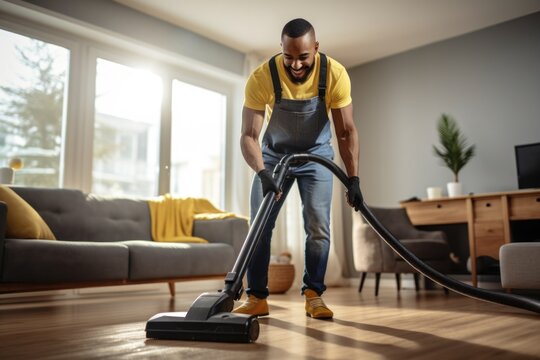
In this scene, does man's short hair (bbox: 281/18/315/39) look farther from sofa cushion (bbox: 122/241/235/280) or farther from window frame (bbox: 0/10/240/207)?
window frame (bbox: 0/10/240/207)

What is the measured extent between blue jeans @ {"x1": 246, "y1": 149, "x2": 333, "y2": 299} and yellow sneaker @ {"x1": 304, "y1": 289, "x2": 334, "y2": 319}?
22 mm

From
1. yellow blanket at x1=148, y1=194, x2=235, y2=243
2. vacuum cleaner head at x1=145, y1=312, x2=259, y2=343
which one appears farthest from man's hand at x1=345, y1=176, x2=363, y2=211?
yellow blanket at x1=148, y1=194, x2=235, y2=243

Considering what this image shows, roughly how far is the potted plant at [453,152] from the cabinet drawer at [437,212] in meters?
0.15

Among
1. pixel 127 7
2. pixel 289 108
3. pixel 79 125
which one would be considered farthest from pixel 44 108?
pixel 289 108

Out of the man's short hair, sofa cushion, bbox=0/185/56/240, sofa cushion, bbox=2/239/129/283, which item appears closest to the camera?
the man's short hair

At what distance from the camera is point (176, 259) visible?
301cm

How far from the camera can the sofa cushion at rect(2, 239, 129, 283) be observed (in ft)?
7.51

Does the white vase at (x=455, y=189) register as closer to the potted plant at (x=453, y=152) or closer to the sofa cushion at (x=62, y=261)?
the potted plant at (x=453, y=152)

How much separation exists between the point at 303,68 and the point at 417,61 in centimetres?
338

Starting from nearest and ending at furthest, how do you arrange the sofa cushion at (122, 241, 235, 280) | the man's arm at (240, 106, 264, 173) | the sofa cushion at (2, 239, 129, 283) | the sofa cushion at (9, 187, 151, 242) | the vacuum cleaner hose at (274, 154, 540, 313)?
the vacuum cleaner hose at (274, 154, 540, 313), the man's arm at (240, 106, 264, 173), the sofa cushion at (2, 239, 129, 283), the sofa cushion at (122, 241, 235, 280), the sofa cushion at (9, 187, 151, 242)

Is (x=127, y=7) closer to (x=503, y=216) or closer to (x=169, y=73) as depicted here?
(x=169, y=73)

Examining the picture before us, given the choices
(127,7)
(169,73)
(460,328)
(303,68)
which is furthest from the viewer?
(169,73)

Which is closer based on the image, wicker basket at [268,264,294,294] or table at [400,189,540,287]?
table at [400,189,540,287]

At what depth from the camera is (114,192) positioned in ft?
13.4
